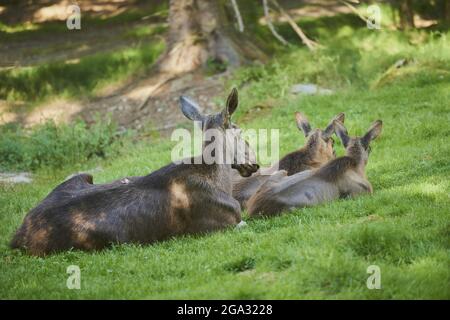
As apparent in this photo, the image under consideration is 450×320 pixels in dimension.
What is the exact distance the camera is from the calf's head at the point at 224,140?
10.1m

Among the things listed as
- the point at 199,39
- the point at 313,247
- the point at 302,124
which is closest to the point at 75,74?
the point at 199,39

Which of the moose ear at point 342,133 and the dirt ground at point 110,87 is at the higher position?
the moose ear at point 342,133

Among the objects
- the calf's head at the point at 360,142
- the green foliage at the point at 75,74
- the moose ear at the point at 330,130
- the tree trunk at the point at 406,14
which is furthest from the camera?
the tree trunk at the point at 406,14

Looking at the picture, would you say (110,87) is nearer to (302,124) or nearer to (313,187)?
(302,124)

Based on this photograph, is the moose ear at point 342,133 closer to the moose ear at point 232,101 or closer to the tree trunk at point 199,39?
the moose ear at point 232,101

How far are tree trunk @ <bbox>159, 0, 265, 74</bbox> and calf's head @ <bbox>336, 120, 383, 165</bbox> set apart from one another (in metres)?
8.99

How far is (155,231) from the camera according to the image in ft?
30.7

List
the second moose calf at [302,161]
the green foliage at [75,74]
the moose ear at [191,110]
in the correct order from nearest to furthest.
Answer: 1. the moose ear at [191,110]
2. the second moose calf at [302,161]
3. the green foliage at [75,74]

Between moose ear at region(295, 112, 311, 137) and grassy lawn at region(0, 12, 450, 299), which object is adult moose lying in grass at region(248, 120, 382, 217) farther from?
moose ear at region(295, 112, 311, 137)

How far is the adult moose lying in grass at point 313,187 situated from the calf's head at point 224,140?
483 millimetres

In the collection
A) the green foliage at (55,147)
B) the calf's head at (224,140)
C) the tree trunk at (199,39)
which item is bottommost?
the green foliage at (55,147)

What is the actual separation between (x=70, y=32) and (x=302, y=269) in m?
18.5

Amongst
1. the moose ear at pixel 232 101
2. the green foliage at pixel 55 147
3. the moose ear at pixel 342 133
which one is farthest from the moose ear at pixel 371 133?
the green foliage at pixel 55 147
